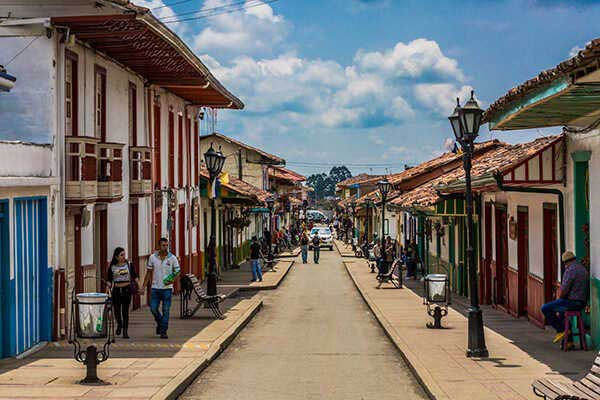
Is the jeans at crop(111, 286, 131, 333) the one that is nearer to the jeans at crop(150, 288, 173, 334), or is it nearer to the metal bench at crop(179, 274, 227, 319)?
the jeans at crop(150, 288, 173, 334)

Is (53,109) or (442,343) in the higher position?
(53,109)

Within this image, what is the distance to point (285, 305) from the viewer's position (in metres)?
25.3

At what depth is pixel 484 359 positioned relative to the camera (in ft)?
43.9

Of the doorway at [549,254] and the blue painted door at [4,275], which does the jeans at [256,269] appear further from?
the blue painted door at [4,275]

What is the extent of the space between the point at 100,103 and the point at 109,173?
204 cm

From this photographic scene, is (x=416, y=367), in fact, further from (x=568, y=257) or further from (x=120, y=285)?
(x=120, y=285)

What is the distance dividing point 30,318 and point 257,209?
34.8 m

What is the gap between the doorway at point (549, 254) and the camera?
54.6ft

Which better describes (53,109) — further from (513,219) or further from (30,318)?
(513,219)

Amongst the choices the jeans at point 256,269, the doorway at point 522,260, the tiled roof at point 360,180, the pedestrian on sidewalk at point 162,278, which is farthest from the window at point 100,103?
the tiled roof at point 360,180

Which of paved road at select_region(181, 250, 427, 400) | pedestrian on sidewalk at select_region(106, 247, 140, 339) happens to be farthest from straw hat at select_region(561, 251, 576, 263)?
pedestrian on sidewalk at select_region(106, 247, 140, 339)

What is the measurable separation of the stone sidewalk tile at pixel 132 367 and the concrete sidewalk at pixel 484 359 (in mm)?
3097

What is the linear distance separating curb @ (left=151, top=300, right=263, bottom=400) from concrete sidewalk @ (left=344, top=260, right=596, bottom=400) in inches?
115

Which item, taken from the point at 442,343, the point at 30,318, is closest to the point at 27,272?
the point at 30,318
